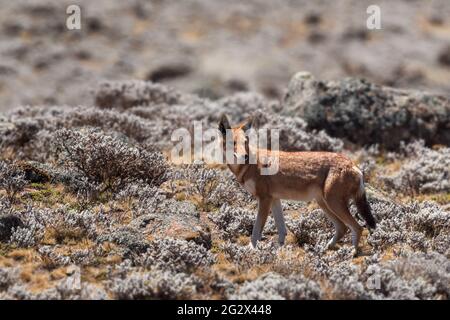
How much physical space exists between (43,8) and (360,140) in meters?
27.6

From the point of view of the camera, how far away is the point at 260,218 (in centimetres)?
860

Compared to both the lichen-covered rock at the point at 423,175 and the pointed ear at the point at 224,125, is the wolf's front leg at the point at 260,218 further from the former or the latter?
the lichen-covered rock at the point at 423,175

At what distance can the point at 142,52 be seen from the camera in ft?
119

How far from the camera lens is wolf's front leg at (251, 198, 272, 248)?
8609 millimetres

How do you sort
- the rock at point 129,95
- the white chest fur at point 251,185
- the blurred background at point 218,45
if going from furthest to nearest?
the blurred background at point 218,45
the rock at point 129,95
the white chest fur at point 251,185

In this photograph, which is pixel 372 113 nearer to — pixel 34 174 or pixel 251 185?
pixel 251 185

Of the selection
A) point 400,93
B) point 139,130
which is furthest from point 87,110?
point 400,93

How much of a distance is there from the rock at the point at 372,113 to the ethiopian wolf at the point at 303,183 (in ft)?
20.7

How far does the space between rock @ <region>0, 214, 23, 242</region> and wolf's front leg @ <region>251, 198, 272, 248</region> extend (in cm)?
302

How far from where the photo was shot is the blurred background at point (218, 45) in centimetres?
3294

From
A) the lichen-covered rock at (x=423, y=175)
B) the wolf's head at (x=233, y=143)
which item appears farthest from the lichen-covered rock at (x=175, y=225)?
the lichen-covered rock at (x=423, y=175)

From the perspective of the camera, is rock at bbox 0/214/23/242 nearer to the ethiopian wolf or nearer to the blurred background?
the ethiopian wolf
